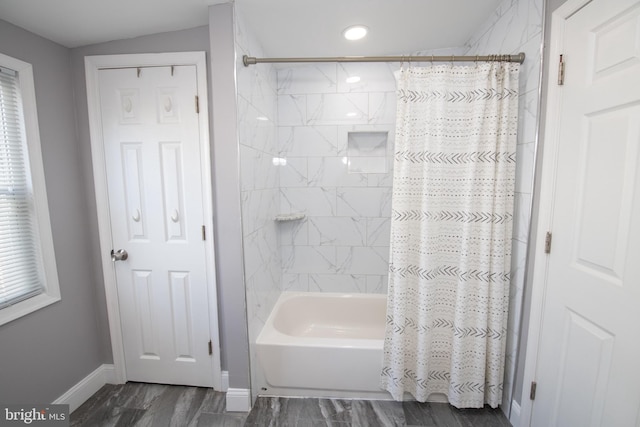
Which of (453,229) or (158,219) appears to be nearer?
(453,229)

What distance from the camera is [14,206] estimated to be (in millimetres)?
1376

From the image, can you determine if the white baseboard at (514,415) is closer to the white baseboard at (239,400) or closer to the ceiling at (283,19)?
the white baseboard at (239,400)

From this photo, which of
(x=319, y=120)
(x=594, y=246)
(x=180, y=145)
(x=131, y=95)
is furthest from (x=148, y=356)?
(x=594, y=246)

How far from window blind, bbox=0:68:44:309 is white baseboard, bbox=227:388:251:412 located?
4.12ft

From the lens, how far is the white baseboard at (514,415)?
1.43 meters

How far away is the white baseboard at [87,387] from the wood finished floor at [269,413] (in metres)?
0.04

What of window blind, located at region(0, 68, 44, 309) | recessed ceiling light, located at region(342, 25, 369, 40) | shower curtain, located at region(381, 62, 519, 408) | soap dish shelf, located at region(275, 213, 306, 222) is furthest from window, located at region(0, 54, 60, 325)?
shower curtain, located at region(381, 62, 519, 408)

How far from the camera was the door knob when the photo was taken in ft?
5.59

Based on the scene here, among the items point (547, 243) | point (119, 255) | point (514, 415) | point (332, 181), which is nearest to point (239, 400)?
point (119, 255)

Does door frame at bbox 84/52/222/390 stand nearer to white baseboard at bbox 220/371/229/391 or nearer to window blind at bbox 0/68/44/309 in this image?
white baseboard at bbox 220/371/229/391

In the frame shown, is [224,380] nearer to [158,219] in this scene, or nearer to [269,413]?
[269,413]

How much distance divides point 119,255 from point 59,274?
0.30 m

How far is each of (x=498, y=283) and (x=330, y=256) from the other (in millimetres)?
1295

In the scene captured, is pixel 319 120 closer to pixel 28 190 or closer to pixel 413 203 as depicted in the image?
pixel 413 203
